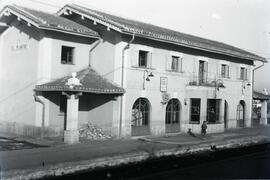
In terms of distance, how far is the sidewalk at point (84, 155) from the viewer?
417 inches

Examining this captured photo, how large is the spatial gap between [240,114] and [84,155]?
59.2ft

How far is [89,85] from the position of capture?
17422 millimetres

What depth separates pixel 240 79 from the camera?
90.3 feet

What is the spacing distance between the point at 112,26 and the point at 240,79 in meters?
13.0

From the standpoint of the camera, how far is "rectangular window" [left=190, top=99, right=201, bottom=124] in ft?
75.1

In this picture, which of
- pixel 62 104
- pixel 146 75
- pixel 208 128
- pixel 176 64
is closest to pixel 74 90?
pixel 62 104

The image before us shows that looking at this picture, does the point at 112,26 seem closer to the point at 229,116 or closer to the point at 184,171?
the point at 184,171

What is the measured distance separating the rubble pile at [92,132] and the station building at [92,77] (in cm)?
31

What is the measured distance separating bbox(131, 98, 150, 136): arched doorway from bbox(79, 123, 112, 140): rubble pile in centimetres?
169

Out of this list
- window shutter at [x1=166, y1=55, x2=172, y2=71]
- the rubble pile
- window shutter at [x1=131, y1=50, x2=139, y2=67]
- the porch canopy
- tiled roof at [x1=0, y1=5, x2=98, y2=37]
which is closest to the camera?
the porch canopy

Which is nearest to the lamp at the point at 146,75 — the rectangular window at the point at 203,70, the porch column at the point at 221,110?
the rectangular window at the point at 203,70

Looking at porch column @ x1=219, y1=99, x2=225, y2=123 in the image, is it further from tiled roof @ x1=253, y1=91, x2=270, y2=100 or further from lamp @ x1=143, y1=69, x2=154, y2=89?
tiled roof @ x1=253, y1=91, x2=270, y2=100

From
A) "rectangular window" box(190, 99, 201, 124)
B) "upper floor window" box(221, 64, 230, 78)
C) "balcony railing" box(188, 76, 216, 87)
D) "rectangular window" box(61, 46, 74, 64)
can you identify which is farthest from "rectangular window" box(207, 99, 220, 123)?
"rectangular window" box(61, 46, 74, 64)

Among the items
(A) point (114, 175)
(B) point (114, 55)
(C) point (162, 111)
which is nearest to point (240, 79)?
(C) point (162, 111)
